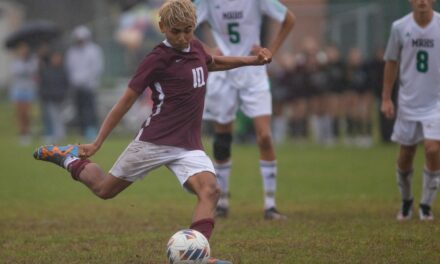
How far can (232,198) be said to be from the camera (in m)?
12.2

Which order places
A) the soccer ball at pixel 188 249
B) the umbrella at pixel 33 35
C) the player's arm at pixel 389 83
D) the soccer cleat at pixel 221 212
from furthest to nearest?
the umbrella at pixel 33 35
the soccer cleat at pixel 221 212
the player's arm at pixel 389 83
the soccer ball at pixel 188 249

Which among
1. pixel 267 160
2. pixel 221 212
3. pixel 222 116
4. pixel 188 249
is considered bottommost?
pixel 221 212

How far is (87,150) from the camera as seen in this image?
697 centimetres

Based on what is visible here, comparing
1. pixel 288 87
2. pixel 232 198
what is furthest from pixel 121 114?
pixel 288 87

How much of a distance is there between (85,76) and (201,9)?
1502 centimetres

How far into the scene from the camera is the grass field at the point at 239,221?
7.35m

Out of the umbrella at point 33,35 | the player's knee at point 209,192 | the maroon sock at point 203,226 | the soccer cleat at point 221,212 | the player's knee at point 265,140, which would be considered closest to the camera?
the maroon sock at point 203,226

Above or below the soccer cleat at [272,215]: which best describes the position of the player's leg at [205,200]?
above

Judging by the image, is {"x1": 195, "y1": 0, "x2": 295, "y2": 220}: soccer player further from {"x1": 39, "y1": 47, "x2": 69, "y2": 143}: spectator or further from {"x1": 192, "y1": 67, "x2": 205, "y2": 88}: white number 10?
{"x1": 39, "y1": 47, "x2": 69, "y2": 143}: spectator

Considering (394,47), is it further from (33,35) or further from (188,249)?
(33,35)

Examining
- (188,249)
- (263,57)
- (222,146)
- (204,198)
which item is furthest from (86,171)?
(222,146)

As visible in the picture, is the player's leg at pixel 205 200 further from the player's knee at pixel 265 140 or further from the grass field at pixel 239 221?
the player's knee at pixel 265 140

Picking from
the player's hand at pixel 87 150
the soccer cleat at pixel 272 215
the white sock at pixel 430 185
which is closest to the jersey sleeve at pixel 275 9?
the soccer cleat at pixel 272 215

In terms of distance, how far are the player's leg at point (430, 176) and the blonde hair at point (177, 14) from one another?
308cm
